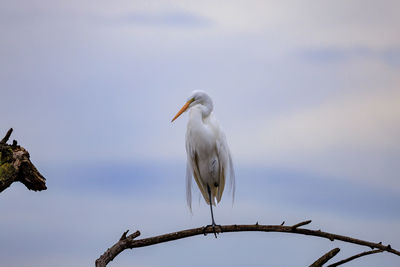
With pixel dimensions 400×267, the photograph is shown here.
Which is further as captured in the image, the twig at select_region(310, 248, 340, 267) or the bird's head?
the bird's head

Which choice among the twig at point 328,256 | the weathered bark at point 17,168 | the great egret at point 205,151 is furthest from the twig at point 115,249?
the twig at point 328,256

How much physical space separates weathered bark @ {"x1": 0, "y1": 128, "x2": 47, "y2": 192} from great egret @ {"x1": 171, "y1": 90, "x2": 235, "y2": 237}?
6.64ft

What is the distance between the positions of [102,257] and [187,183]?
1.90 meters

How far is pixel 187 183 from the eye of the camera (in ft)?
19.4

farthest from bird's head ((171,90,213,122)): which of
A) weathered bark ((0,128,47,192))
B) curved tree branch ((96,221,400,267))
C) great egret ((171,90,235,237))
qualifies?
weathered bark ((0,128,47,192))

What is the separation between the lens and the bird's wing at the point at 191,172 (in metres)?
5.86

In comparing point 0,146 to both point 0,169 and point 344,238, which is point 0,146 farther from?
point 344,238

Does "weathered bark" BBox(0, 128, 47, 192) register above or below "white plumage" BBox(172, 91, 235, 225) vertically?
below

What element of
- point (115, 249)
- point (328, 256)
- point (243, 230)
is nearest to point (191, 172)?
point (243, 230)

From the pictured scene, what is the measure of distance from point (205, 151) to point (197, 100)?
57cm

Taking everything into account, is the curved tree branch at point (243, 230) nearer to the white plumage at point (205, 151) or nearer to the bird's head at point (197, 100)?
the white plumage at point (205, 151)

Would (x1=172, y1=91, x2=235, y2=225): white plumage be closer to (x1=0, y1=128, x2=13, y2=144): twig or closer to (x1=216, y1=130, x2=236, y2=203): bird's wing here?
(x1=216, y1=130, x2=236, y2=203): bird's wing

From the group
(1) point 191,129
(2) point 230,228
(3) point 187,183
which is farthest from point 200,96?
(2) point 230,228

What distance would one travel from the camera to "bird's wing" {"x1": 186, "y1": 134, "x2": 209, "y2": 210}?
586 centimetres
